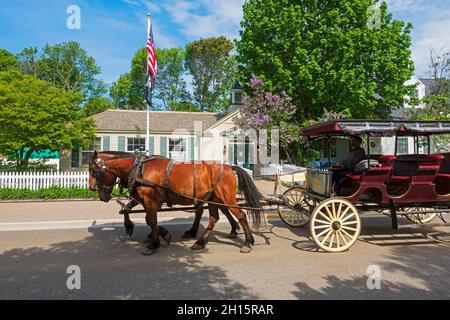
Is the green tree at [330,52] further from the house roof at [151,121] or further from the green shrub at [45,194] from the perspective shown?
the green shrub at [45,194]

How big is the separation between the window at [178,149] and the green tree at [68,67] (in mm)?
28384

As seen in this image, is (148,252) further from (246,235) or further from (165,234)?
(246,235)

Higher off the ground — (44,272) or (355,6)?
(355,6)

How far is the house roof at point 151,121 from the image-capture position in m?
23.1

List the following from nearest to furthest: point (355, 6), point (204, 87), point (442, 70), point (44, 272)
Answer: point (44, 272)
point (355, 6)
point (442, 70)
point (204, 87)

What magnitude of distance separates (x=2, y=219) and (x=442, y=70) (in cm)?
2908

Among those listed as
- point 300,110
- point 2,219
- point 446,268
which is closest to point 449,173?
point 446,268

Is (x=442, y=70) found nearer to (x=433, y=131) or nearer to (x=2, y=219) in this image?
(x=433, y=131)

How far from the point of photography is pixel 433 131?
6.00m

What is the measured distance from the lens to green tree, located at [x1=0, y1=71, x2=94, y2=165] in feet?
46.1

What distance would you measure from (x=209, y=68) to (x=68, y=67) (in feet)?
70.3

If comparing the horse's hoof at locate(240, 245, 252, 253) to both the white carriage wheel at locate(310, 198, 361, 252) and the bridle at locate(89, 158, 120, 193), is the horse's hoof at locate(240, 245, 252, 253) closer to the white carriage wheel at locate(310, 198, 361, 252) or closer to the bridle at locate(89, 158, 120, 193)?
the white carriage wheel at locate(310, 198, 361, 252)

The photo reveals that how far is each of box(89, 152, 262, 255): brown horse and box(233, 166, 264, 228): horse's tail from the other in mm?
20
